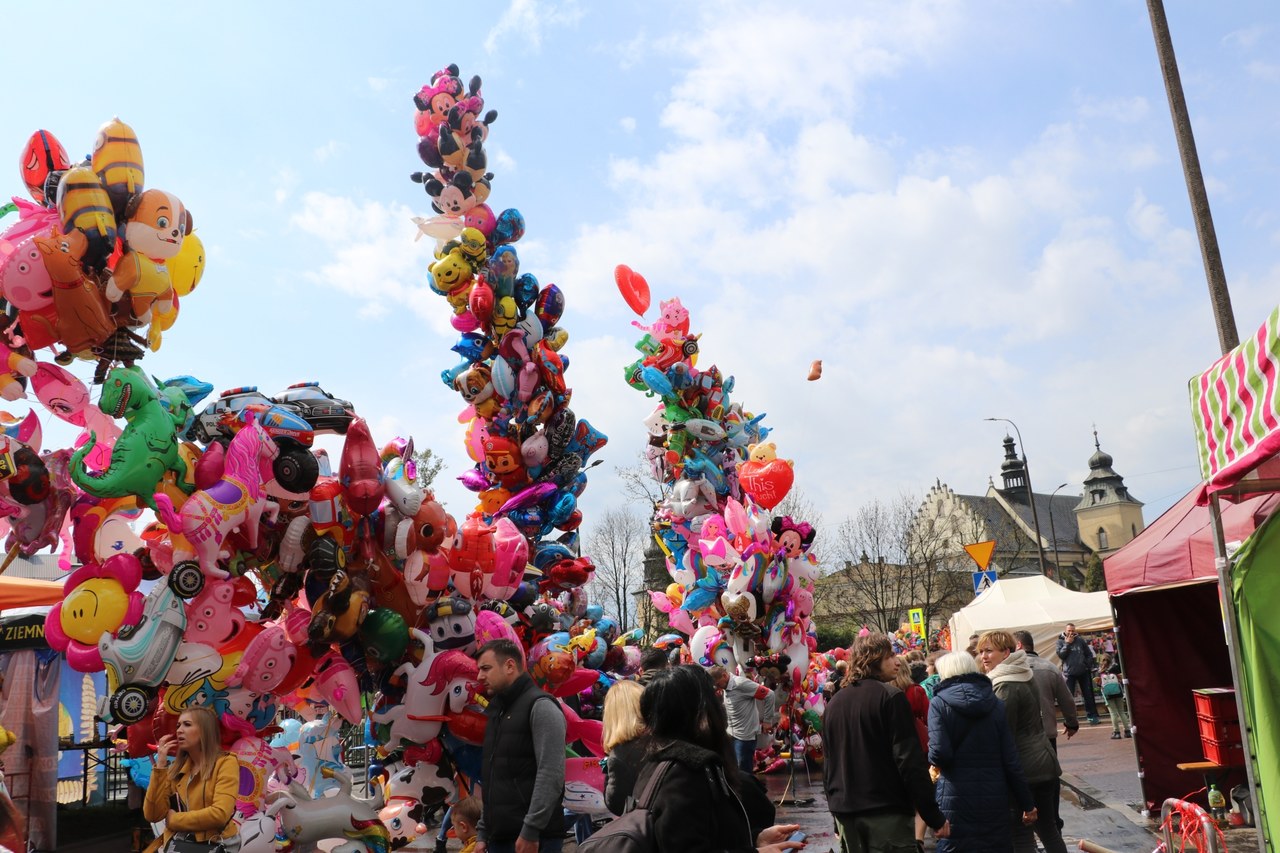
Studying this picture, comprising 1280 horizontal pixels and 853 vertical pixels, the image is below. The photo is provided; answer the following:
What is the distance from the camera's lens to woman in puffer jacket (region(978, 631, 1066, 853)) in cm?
636

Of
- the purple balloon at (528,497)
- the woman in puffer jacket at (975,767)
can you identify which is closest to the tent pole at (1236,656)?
the woman in puffer jacket at (975,767)

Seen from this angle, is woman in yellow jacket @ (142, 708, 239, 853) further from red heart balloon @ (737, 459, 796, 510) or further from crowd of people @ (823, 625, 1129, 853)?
red heart balloon @ (737, 459, 796, 510)

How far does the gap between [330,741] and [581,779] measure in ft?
6.20

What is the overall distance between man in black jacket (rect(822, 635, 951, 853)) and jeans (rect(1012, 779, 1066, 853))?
3.62 ft

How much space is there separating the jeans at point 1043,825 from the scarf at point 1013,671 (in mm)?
666

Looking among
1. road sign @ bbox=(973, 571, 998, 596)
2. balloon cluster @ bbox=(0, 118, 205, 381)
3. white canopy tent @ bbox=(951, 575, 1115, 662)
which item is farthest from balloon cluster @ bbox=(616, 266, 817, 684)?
balloon cluster @ bbox=(0, 118, 205, 381)

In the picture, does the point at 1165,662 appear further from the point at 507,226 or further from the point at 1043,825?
the point at 507,226

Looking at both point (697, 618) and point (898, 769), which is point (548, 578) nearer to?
point (697, 618)

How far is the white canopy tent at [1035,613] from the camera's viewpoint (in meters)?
20.7

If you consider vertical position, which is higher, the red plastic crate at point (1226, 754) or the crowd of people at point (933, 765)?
the crowd of people at point (933, 765)

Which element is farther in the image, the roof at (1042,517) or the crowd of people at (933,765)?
the roof at (1042,517)

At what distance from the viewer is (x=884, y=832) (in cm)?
523

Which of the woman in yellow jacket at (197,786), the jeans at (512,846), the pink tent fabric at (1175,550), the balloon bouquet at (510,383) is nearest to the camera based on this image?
the jeans at (512,846)

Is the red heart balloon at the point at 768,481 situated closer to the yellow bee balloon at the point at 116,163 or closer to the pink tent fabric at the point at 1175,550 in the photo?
the pink tent fabric at the point at 1175,550
